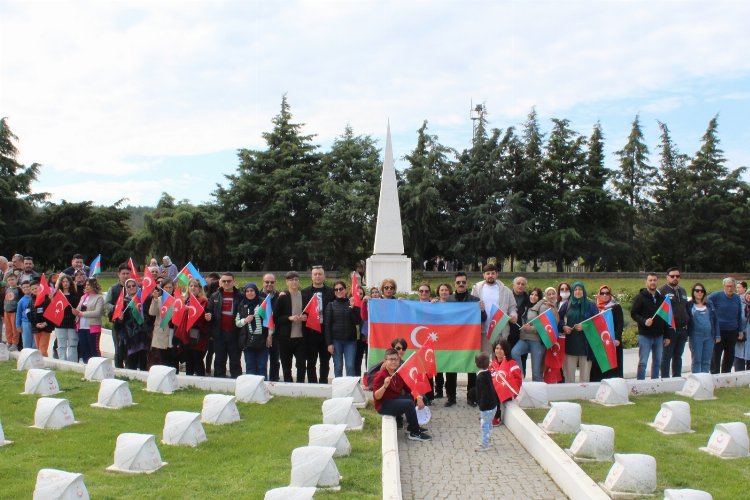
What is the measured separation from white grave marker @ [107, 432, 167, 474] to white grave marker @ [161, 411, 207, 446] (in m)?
0.70

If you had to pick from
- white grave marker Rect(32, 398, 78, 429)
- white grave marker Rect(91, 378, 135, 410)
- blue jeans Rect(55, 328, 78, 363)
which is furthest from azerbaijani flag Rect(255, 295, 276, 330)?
blue jeans Rect(55, 328, 78, 363)

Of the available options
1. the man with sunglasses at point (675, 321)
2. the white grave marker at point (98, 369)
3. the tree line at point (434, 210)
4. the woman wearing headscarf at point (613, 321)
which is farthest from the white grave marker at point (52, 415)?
the tree line at point (434, 210)

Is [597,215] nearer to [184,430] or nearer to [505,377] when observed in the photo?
[505,377]

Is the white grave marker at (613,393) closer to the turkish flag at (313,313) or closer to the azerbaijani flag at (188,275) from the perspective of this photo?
the turkish flag at (313,313)

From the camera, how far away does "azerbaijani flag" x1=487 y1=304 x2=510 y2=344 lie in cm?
991

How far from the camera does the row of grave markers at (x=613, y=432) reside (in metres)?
5.98

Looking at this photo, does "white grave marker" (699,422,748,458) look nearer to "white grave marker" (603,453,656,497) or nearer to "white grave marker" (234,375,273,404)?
"white grave marker" (603,453,656,497)

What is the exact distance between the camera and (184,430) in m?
7.41

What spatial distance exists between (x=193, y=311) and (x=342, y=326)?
7.72 feet

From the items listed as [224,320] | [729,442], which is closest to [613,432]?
[729,442]

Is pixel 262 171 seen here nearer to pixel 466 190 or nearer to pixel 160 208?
pixel 160 208

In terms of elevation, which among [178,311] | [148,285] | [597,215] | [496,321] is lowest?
[496,321]

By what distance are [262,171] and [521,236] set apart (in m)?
15.0

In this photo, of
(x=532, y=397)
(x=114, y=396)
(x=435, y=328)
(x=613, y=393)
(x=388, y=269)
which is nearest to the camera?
(x=114, y=396)
